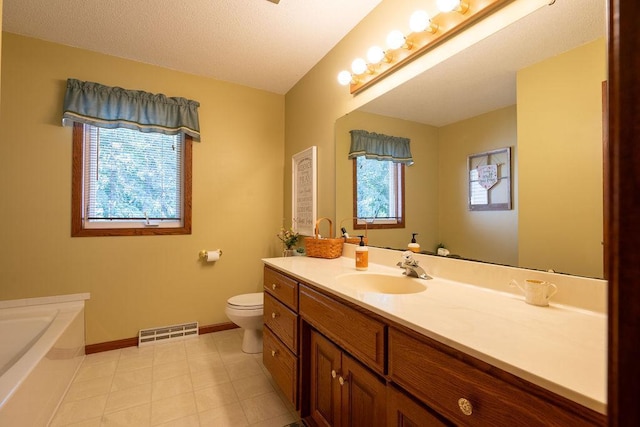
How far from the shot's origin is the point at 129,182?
2.37 m

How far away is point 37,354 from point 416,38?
8.15 feet

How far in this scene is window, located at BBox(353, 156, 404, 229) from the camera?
161 cm

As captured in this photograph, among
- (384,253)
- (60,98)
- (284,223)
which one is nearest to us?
(384,253)

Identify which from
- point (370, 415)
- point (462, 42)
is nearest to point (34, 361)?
point (370, 415)

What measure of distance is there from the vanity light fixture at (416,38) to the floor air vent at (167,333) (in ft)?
7.94

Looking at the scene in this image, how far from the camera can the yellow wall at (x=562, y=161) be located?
2.81 ft

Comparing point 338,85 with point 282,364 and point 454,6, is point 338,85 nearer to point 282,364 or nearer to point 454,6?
point 454,6

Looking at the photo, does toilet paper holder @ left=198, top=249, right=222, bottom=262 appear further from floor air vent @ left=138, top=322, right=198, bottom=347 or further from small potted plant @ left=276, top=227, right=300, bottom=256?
small potted plant @ left=276, top=227, right=300, bottom=256

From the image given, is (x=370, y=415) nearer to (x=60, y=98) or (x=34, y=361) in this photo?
(x=34, y=361)

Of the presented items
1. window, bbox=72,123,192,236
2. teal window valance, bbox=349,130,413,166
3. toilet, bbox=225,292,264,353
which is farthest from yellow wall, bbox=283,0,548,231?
→ window, bbox=72,123,192,236

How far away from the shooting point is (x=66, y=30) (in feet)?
6.51

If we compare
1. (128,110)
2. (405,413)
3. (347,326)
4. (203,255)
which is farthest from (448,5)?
(203,255)

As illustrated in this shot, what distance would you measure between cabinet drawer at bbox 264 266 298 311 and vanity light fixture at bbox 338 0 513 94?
4.27 ft

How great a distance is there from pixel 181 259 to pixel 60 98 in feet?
5.03
